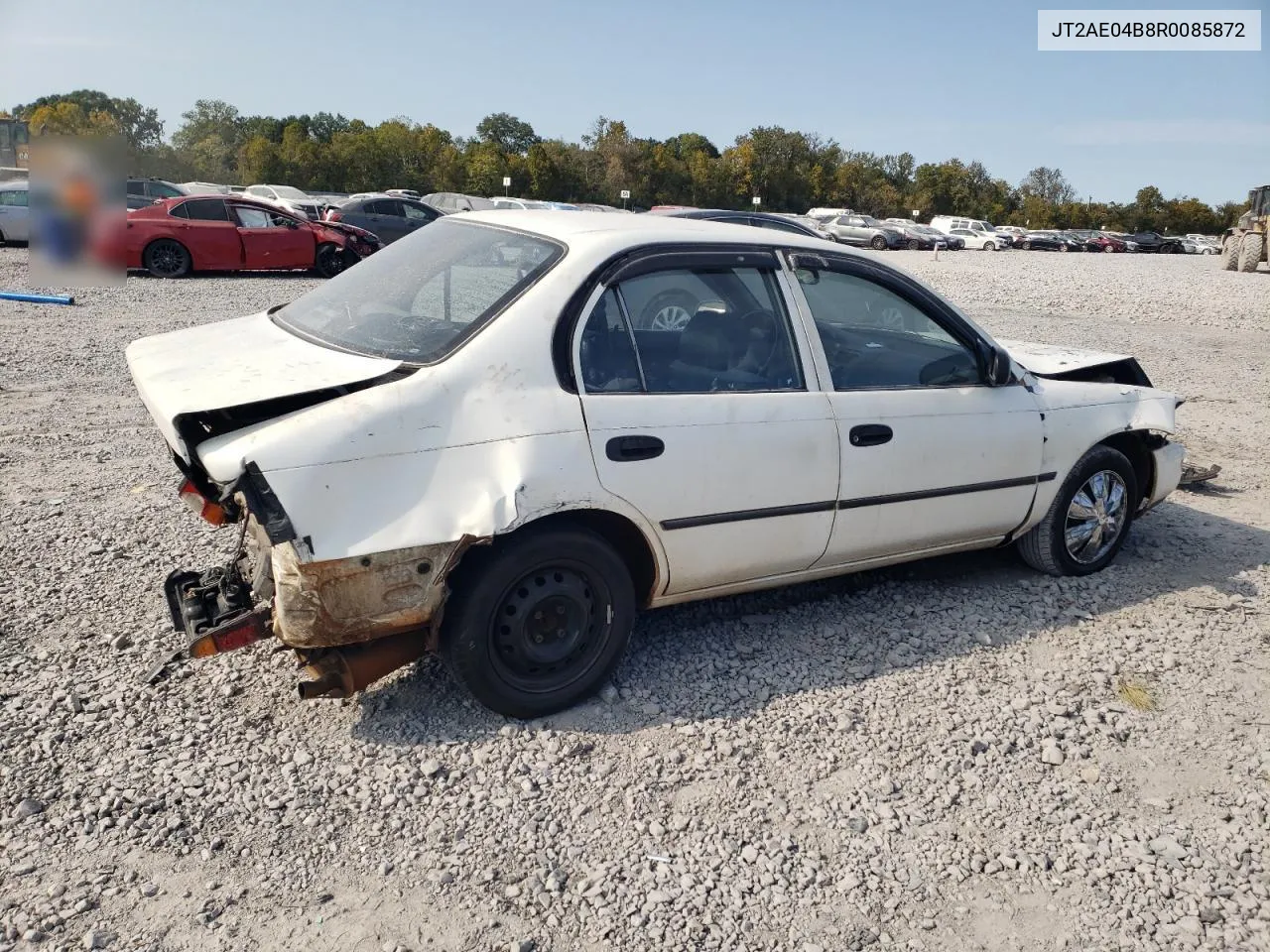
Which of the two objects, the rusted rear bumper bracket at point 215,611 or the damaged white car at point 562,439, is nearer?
the damaged white car at point 562,439

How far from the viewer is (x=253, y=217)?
17.3m

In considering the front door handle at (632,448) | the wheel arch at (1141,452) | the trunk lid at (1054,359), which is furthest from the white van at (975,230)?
the front door handle at (632,448)

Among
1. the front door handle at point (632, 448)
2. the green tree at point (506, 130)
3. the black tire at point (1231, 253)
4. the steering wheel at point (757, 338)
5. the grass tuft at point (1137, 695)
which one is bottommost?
the grass tuft at point (1137, 695)

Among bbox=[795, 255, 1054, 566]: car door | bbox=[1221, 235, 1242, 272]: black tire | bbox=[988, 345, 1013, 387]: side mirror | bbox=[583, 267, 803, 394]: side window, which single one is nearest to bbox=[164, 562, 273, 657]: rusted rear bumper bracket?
bbox=[583, 267, 803, 394]: side window

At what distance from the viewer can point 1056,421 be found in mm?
4688

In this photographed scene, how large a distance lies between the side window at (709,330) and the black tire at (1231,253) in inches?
1279

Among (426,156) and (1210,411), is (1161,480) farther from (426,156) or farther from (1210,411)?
(426,156)

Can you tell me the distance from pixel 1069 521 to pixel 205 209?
15703mm

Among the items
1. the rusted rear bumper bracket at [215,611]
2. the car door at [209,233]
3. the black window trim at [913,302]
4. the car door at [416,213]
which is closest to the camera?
the rusted rear bumper bracket at [215,611]

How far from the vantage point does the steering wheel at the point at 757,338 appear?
3.91 metres

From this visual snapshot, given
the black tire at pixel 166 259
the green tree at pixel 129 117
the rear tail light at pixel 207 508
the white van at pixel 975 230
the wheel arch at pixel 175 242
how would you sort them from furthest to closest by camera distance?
the white van at pixel 975 230 < the black tire at pixel 166 259 < the wheel arch at pixel 175 242 < the green tree at pixel 129 117 < the rear tail light at pixel 207 508

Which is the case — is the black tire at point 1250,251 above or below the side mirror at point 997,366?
above

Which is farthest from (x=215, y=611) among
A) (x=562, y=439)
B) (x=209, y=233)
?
(x=209, y=233)

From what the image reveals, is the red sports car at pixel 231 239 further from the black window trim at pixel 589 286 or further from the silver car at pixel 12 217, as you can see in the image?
the black window trim at pixel 589 286
